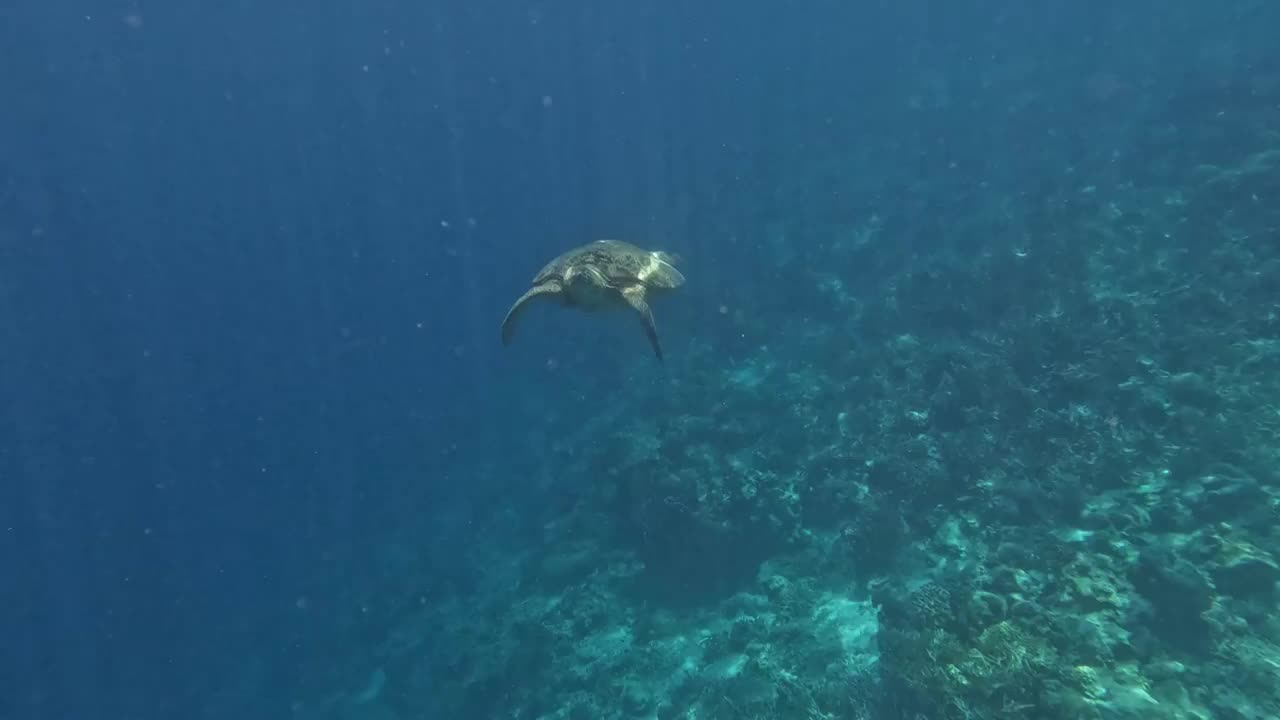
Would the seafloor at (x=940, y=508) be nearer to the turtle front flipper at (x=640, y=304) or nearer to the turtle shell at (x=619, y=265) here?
the turtle shell at (x=619, y=265)

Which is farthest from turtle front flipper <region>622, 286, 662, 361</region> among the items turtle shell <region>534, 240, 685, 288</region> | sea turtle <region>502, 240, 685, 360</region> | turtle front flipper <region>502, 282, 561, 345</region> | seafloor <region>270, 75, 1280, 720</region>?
seafloor <region>270, 75, 1280, 720</region>

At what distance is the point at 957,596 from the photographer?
33.2ft

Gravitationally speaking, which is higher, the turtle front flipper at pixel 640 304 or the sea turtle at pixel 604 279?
the sea turtle at pixel 604 279

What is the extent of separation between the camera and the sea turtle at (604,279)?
10.2m

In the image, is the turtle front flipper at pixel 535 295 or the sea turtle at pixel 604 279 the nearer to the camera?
the sea turtle at pixel 604 279

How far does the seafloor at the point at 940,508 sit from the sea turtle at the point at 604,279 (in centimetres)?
609

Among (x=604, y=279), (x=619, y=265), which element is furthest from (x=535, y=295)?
(x=619, y=265)

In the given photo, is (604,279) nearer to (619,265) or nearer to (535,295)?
(619,265)

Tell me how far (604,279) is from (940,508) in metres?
8.31

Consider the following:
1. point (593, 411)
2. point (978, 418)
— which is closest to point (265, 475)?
point (593, 411)

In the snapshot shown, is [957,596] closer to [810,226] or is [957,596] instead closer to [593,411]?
[593,411]

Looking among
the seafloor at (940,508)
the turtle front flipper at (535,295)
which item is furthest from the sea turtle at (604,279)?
the seafloor at (940,508)

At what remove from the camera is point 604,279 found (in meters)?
10.2

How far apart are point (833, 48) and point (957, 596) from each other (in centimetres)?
5425
